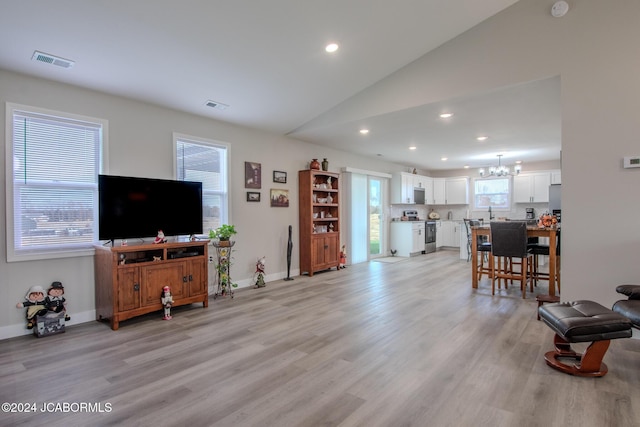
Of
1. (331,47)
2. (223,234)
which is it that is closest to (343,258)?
(223,234)

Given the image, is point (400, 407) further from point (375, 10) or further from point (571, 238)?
point (375, 10)

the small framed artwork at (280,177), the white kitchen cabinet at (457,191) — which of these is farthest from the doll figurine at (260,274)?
the white kitchen cabinet at (457,191)

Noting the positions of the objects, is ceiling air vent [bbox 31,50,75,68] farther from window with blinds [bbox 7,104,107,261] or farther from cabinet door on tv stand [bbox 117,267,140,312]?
cabinet door on tv stand [bbox 117,267,140,312]

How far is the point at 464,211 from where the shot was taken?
10164mm

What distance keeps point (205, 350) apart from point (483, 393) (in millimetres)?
2176

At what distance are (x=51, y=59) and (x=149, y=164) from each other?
4.52 feet

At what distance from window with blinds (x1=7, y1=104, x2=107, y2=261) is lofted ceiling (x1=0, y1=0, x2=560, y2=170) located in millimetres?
485

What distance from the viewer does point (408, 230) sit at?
843 centimetres

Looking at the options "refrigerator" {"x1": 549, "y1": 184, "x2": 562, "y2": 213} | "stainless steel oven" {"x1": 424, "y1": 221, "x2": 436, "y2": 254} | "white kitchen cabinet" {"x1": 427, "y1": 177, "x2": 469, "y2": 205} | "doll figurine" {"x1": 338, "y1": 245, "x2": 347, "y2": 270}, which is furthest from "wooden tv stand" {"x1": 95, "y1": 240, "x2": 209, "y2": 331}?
"white kitchen cabinet" {"x1": 427, "y1": 177, "x2": 469, "y2": 205}

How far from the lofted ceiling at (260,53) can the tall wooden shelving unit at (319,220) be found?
127cm

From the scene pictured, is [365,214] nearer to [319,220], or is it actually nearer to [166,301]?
[319,220]

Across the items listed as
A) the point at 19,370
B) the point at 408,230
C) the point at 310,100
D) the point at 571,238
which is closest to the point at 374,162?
the point at 408,230

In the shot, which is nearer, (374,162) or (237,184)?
(237,184)

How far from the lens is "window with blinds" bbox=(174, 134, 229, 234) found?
4.46 metres
